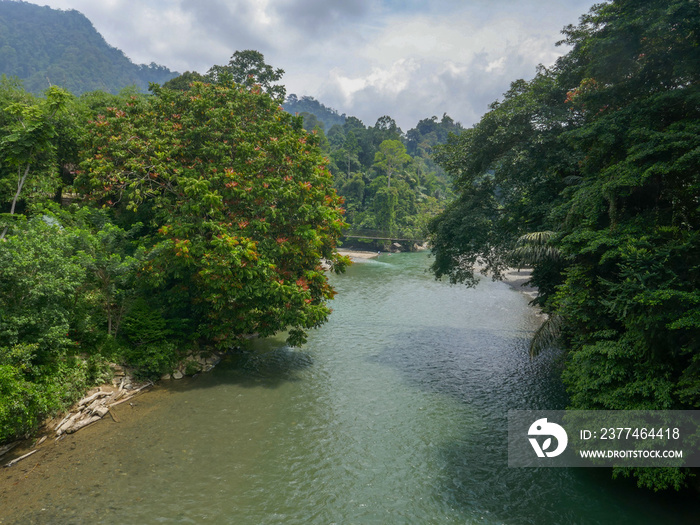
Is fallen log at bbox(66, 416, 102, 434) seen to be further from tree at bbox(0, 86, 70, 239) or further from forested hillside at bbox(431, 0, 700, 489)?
forested hillside at bbox(431, 0, 700, 489)

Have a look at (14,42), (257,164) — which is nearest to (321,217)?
(257,164)

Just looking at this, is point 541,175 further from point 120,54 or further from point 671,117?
point 120,54

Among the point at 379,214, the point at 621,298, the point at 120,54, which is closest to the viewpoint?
the point at 621,298

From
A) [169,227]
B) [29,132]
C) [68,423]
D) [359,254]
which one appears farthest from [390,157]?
[68,423]

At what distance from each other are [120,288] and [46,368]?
13.0ft

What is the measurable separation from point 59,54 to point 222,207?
186222 mm

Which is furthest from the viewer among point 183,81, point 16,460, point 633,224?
point 183,81

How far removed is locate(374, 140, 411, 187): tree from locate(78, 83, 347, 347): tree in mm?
53214

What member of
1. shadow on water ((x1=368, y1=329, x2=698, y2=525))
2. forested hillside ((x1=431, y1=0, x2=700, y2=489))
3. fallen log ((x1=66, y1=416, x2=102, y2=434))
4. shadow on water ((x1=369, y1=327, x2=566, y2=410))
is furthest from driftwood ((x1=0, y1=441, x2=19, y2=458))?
forested hillside ((x1=431, y1=0, x2=700, y2=489))

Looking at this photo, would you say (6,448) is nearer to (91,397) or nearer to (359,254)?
(91,397)

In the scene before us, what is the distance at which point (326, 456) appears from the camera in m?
10.2

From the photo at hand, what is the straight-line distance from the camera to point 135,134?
15.0 metres

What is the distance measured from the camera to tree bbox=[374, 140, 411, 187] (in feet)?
224

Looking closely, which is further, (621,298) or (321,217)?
(321,217)
